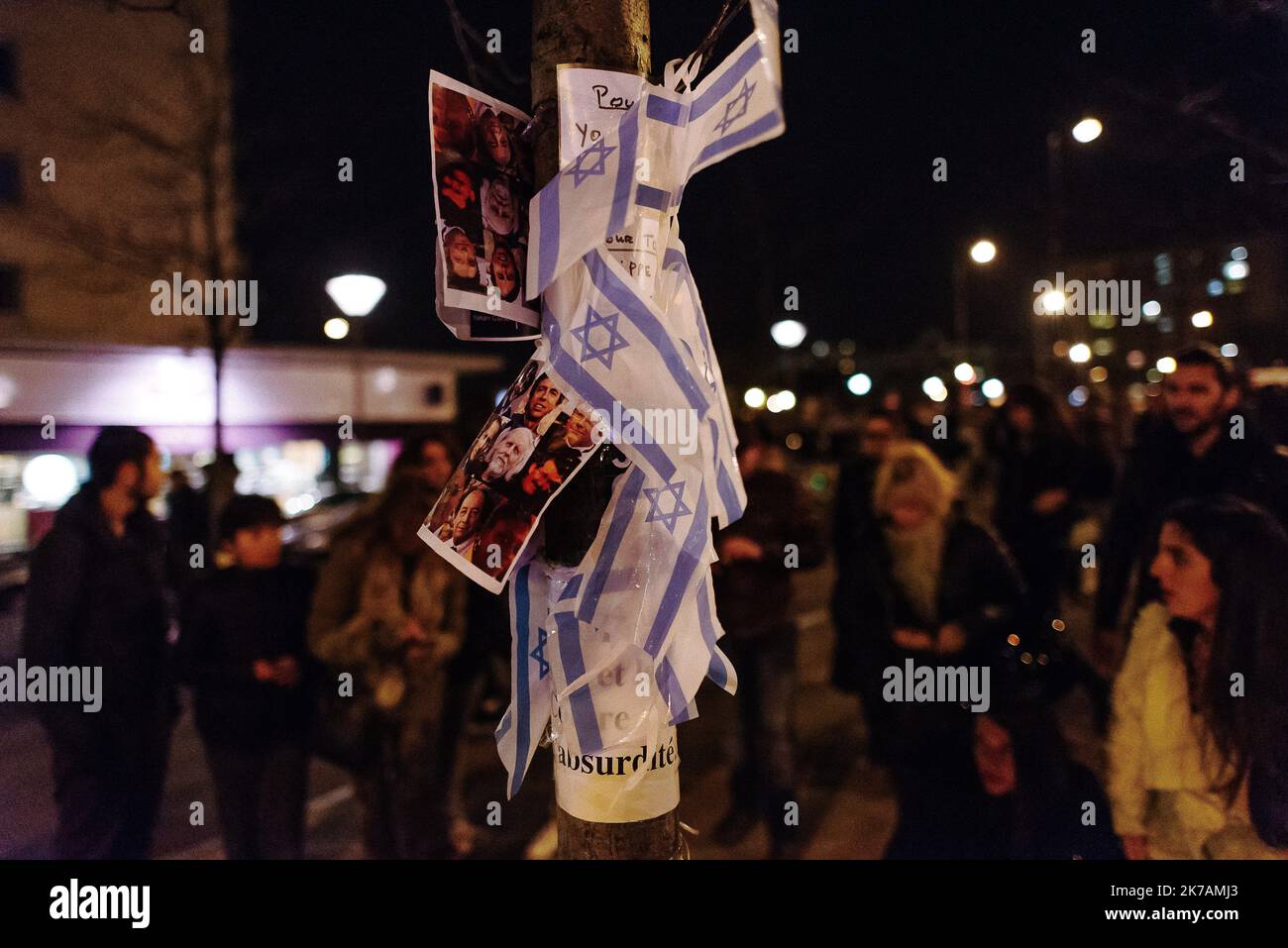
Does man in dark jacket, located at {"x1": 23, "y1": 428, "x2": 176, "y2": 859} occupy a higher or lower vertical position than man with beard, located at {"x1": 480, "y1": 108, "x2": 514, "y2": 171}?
lower

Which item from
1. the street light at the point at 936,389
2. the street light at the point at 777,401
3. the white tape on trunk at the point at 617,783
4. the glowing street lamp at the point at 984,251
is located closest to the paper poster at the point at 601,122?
the white tape on trunk at the point at 617,783

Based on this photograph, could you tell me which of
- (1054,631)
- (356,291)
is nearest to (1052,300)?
(1054,631)

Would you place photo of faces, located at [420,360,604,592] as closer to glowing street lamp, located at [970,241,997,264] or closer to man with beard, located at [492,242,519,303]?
man with beard, located at [492,242,519,303]

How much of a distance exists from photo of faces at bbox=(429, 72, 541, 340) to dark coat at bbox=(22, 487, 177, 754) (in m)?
2.75

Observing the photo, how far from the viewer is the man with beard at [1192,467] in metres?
3.82

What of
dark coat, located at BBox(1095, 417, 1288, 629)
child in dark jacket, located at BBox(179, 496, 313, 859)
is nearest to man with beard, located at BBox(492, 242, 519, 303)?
child in dark jacket, located at BBox(179, 496, 313, 859)

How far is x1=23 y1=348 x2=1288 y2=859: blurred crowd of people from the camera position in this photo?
3205 millimetres

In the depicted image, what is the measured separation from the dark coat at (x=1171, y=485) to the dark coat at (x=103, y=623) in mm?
4603

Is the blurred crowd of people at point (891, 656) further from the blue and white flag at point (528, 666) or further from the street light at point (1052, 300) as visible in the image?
the blue and white flag at point (528, 666)

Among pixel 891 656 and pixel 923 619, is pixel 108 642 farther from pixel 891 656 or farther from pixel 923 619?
pixel 923 619

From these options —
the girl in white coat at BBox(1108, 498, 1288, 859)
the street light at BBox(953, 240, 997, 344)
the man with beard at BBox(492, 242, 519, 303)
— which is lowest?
the girl in white coat at BBox(1108, 498, 1288, 859)

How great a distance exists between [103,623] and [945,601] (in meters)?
3.95

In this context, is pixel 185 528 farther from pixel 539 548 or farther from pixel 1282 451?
pixel 1282 451

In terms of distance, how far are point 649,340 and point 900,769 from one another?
2883mm
